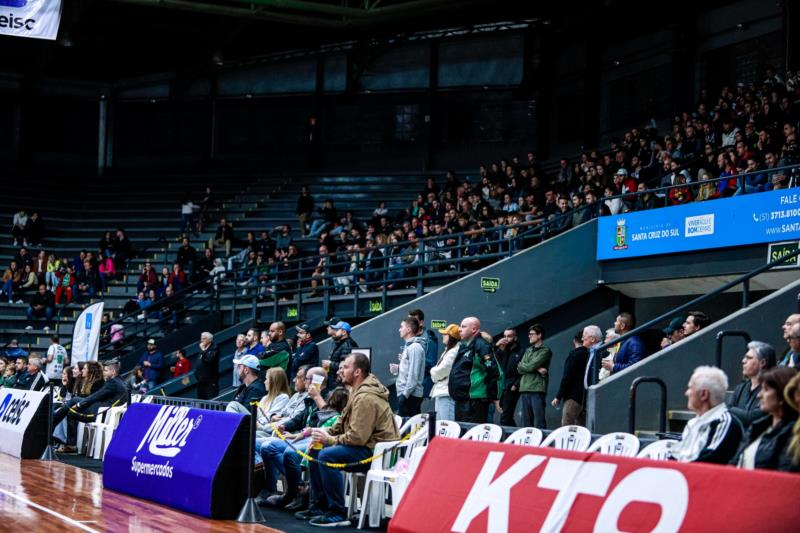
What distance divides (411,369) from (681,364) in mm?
3078

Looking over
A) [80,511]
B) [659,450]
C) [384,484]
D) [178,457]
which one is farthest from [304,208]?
[659,450]

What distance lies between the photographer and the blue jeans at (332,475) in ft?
33.7

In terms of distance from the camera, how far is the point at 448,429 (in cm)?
1059

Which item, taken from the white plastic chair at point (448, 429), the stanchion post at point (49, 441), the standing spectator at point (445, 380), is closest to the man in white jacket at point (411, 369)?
the standing spectator at point (445, 380)

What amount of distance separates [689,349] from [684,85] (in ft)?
48.1

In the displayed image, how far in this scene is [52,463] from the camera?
1580 cm

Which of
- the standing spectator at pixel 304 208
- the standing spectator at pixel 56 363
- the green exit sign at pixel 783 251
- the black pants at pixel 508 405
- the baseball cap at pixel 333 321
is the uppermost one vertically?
the standing spectator at pixel 304 208

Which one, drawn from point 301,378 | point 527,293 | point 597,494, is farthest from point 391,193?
point 597,494

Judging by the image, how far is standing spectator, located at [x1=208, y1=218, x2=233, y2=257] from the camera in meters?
27.7

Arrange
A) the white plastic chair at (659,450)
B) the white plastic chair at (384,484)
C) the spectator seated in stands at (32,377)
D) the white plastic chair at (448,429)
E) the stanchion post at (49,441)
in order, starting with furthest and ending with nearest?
the spectator seated in stands at (32,377) < the stanchion post at (49,441) < the white plastic chair at (448,429) < the white plastic chair at (384,484) < the white plastic chair at (659,450)

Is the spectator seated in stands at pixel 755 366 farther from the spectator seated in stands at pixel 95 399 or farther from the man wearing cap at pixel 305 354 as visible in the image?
the spectator seated in stands at pixel 95 399

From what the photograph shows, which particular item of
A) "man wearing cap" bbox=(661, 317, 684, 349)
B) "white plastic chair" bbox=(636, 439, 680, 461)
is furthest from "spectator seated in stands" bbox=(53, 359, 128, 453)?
"white plastic chair" bbox=(636, 439, 680, 461)

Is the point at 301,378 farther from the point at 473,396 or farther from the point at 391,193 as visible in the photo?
the point at 391,193

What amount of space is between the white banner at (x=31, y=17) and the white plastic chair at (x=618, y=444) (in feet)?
33.5
